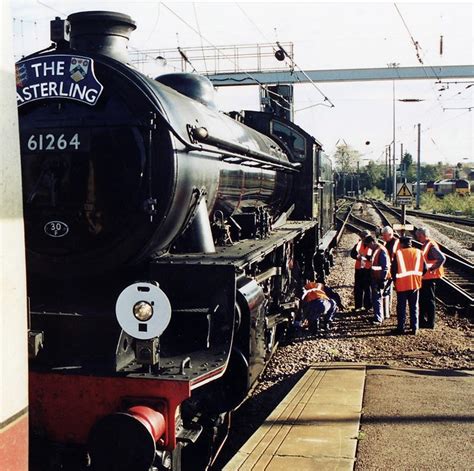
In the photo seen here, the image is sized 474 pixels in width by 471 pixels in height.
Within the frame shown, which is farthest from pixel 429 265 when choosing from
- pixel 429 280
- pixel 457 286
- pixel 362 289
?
pixel 457 286

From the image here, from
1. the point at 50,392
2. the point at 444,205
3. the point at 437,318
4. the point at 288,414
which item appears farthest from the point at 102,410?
the point at 444,205

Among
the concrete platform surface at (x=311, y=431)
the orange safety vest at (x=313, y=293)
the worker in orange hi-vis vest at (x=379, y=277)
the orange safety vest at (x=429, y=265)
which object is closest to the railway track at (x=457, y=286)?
the orange safety vest at (x=429, y=265)

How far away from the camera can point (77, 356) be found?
443cm

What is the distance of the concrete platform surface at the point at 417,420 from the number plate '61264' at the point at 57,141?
304 cm

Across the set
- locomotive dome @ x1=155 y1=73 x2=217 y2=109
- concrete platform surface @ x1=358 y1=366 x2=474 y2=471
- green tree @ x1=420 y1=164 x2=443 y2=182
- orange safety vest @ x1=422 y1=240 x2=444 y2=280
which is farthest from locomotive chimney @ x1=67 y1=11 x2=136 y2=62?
green tree @ x1=420 y1=164 x2=443 y2=182

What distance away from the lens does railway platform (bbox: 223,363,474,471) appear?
4.61 metres

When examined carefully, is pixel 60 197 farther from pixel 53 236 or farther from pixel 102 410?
pixel 102 410

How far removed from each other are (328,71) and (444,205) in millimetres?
25510

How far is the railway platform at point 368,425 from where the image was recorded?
4613 mm

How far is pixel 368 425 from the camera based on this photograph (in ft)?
17.5

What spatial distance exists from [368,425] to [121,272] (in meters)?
2.37

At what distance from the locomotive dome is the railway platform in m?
3.15

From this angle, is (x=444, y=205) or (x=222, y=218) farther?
(x=444, y=205)

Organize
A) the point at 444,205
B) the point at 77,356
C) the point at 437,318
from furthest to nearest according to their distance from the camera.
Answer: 1. the point at 444,205
2. the point at 437,318
3. the point at 77,356
